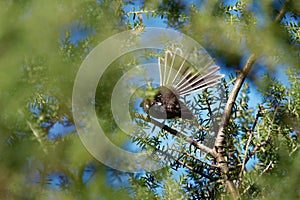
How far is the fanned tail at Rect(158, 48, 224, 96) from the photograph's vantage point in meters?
0.30

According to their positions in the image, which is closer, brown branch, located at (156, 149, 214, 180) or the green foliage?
Answer: the green foliage

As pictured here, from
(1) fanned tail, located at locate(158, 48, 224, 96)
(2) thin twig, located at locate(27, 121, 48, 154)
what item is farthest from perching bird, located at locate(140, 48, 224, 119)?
(2) thin twig, located at locate(27, 121, 48, 154)

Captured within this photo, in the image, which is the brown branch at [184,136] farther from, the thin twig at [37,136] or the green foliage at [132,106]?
the thin twig at [37,136]

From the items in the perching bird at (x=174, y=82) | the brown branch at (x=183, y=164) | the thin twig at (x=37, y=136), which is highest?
the perching bird at (x=174, y=82)

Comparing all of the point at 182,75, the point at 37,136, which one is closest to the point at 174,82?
the point at 182,75

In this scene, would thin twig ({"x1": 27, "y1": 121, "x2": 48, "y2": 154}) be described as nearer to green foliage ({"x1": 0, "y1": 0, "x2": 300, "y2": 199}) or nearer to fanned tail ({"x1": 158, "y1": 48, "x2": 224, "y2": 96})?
green foliage ({"x1": 0, "y1": 0, "x2": 300, "y2": 199})

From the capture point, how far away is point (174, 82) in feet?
0.99

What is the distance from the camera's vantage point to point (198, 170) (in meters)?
0.34

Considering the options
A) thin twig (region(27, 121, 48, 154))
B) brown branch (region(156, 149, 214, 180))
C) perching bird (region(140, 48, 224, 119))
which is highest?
perching bird (region(140, 48, 224, 119))

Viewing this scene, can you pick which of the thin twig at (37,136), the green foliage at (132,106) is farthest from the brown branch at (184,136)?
the thin twig at (37,136)

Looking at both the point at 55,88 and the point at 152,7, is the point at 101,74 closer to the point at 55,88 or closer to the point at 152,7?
the point at 55,88

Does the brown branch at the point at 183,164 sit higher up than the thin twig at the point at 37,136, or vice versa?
the brown branch at the point at 183,164

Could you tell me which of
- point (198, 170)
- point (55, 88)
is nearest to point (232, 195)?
point (198, 170)

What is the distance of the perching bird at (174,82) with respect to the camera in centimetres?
30
